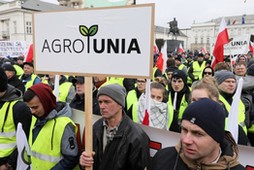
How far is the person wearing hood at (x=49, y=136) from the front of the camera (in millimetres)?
2131

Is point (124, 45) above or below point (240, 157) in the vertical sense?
above

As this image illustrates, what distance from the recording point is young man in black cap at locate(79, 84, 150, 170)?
1.97 m

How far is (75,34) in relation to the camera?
74.8 inches

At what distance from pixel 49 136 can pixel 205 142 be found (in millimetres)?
1307

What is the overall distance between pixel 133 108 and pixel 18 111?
148cm

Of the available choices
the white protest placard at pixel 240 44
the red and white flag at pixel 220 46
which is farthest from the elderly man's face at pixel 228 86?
the white protest placard at pixel 240 44

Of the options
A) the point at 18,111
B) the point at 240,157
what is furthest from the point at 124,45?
the point at 18,111

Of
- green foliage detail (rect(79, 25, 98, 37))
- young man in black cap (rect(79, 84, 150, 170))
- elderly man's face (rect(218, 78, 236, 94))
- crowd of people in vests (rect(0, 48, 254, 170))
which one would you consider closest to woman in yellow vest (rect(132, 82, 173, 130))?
crowd of people in vests (rect(0, 48, 254, 170))

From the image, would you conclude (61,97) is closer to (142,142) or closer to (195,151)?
(142,142)

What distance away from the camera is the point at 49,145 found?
2.14 m

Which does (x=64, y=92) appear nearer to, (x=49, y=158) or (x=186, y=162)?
(x=49, y=158)

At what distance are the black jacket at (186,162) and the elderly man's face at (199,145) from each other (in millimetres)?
48

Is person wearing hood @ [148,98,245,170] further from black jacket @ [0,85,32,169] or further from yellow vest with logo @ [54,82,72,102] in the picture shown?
yellow vest with logo @ [54,82,72,102]

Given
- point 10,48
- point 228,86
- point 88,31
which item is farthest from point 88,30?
point 10,48
